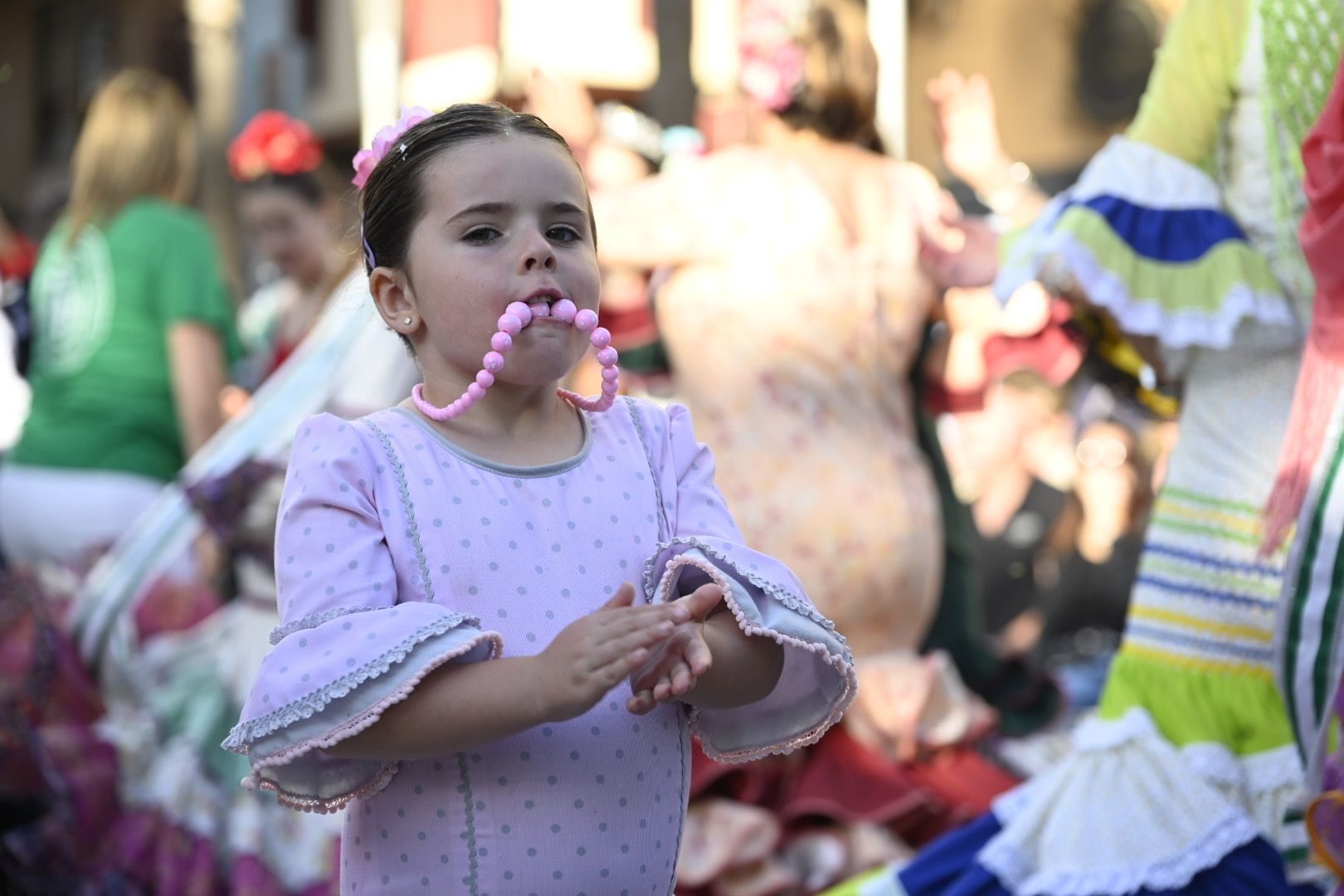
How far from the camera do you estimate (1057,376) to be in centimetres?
374

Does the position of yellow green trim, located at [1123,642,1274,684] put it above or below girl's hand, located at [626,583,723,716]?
below

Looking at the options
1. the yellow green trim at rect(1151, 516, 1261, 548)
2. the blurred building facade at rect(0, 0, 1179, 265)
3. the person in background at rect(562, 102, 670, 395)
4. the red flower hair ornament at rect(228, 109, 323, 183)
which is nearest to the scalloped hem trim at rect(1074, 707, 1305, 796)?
the yellow green trim at rect(1151, 516, 1261, 548)

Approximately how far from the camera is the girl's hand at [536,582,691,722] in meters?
1.48

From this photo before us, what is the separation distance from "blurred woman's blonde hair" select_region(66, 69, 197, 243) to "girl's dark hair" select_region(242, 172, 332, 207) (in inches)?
13.3

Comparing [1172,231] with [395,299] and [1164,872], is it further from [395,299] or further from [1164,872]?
[395,299]

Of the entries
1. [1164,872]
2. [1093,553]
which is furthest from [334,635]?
[1093,553]

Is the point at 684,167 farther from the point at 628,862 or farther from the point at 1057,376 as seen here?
the point at 628,862

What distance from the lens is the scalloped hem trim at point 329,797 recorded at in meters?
1.62

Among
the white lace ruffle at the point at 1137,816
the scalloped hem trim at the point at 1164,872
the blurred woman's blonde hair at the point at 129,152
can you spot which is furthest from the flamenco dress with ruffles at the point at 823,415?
the blurred woman's blonde hair at the point at 129,152

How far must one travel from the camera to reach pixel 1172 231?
8.68 feet

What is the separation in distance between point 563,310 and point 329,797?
52 cm

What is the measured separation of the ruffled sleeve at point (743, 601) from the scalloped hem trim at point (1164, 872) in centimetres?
90

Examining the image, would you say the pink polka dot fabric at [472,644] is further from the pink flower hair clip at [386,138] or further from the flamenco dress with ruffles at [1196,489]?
the flamenco dress with ruffles at [1196,489]

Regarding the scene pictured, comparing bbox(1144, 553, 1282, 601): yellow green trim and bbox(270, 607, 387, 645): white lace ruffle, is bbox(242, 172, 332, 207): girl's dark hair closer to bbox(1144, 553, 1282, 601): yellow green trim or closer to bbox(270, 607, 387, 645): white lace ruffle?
bbox(1144, 553, 1282, 601): yellow green trim
